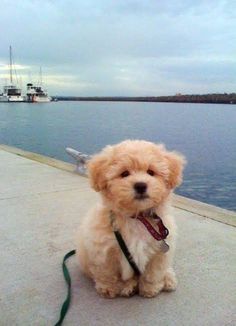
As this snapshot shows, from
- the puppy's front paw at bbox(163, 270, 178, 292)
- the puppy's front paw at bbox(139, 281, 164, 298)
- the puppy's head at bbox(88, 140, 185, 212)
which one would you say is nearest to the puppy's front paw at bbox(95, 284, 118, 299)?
the puppy's front paw at bbox(139, 281, 164, 298)

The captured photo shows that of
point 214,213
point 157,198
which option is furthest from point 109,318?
point 214,213

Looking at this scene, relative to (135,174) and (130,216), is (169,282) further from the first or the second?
A: (135,174)

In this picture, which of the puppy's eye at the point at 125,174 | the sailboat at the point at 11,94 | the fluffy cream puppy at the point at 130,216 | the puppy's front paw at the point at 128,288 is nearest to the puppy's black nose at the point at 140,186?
the fluffy cream puppy at the point at 130,216

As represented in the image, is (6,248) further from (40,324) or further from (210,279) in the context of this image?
(210,279)

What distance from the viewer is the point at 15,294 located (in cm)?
320

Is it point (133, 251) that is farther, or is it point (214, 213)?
point (214, 213)

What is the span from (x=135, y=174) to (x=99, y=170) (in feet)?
0.92

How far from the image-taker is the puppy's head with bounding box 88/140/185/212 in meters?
2.68

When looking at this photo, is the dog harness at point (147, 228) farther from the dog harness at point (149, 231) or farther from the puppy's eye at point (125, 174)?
the puppy's eye at point (125, 174)

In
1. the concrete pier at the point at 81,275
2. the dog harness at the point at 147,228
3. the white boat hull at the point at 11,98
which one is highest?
the dog harness at the point at 147,228

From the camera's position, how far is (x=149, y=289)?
10.2 ft

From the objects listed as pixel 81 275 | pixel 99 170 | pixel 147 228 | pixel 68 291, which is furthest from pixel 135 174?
pixel 81 275

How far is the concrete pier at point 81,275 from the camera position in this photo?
9.60ft

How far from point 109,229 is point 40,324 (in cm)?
76
